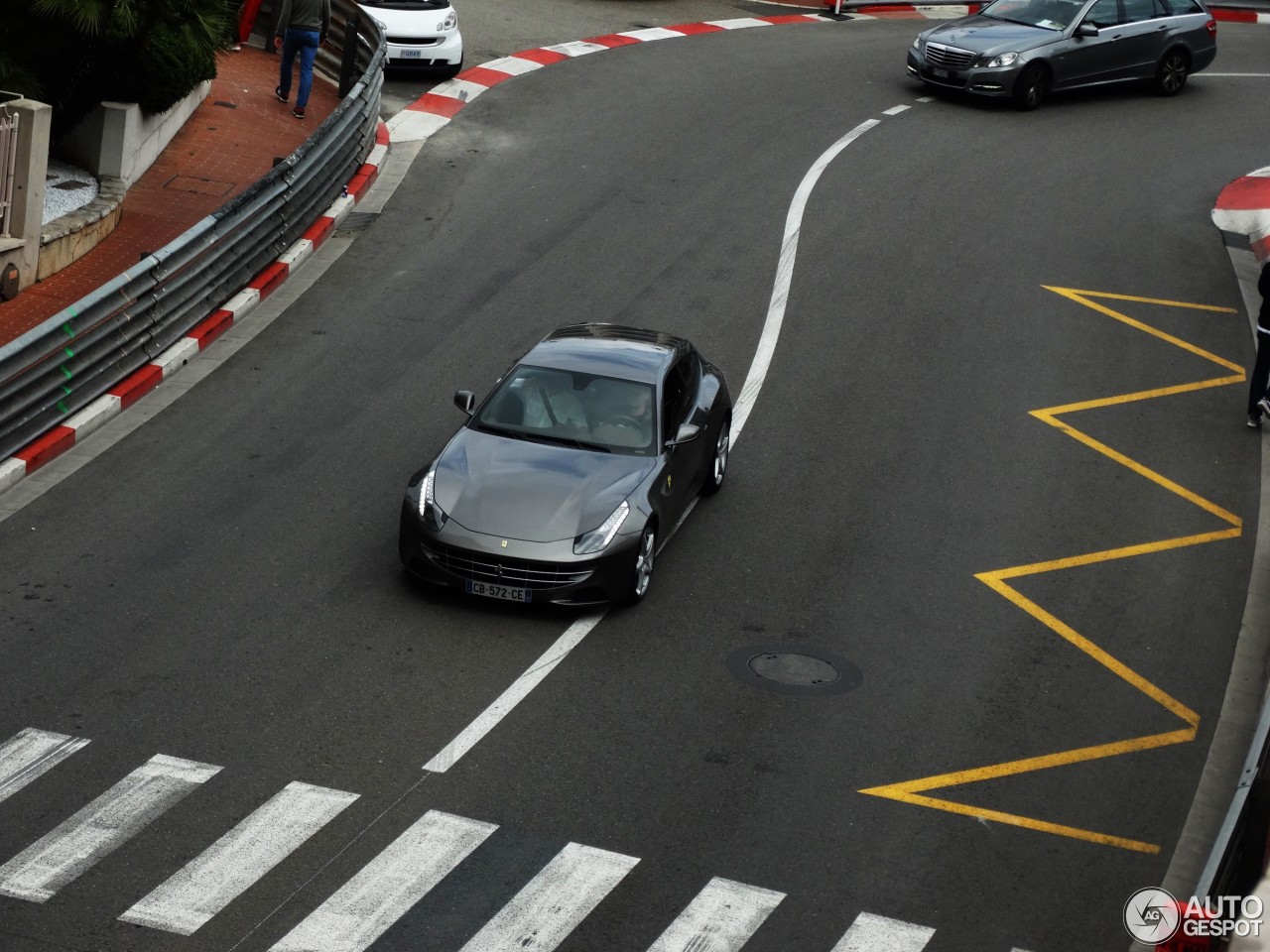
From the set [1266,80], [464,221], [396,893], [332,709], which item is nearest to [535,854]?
[396,893]

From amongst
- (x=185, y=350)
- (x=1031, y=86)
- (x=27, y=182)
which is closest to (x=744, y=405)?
(x=185, y=350)

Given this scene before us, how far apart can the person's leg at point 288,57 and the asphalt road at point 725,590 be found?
262 cm

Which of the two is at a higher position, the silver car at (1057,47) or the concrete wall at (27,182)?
the silver car at (1057,47)

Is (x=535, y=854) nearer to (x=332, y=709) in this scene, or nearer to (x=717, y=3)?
(x=332, y=709)

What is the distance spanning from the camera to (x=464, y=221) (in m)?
20.0

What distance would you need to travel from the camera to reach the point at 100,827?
8.97 metres

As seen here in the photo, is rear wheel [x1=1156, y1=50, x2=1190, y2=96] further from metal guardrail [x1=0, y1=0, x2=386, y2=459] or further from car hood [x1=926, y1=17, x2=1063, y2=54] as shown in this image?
metal guardrail [x1=0, y1=0, x2=386, y2=459]

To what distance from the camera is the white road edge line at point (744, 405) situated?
10188 millimetres

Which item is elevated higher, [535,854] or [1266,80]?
[1266,80]

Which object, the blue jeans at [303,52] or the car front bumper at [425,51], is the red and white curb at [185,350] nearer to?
the blue jeans at [303,52]

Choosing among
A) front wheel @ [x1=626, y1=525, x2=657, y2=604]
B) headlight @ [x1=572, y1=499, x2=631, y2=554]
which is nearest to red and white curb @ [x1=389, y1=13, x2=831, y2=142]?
front wheel @ [x1=626, y1=525, x2=657, y2=604]

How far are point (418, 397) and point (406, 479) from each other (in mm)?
1799

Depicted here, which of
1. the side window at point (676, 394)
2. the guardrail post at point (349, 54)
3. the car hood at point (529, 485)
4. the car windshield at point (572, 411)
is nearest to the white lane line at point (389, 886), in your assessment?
the car hood at point (529, 485)

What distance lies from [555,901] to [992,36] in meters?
20.3
